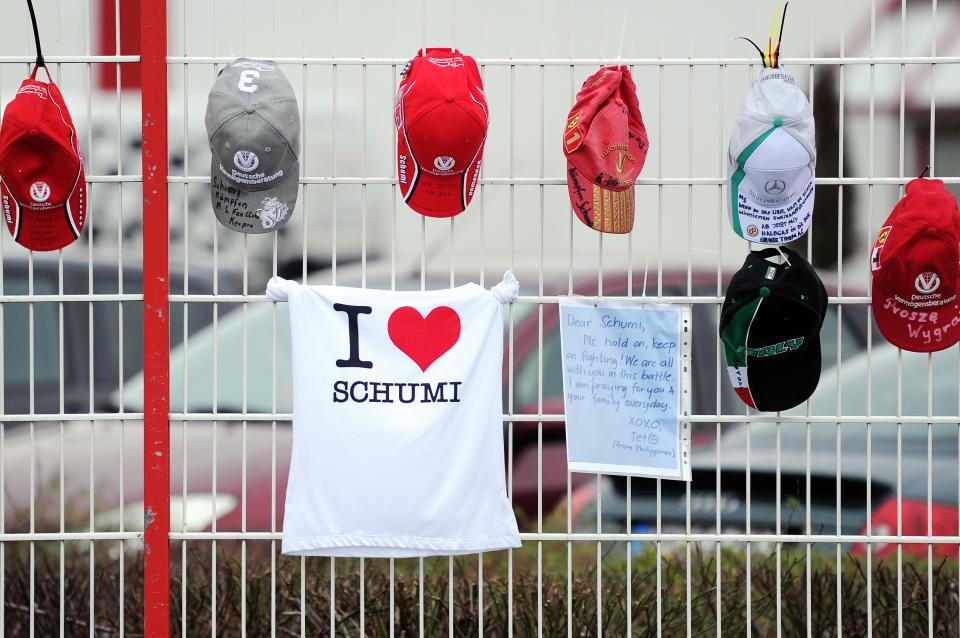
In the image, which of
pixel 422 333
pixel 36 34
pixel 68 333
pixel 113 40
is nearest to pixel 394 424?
pixel 422 333

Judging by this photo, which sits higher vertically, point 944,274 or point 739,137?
point 739,137

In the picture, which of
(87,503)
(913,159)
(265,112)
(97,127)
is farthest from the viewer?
(97,127)

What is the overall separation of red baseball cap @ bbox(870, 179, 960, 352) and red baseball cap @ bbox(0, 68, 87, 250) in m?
2.32

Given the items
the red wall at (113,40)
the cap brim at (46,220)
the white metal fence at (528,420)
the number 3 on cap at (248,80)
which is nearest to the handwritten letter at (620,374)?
the white metal fence at (528,420)

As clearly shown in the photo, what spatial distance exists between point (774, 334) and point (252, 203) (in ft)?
5.02

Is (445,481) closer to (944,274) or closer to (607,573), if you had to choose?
(607,573)

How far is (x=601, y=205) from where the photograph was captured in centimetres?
320

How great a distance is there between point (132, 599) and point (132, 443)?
5.21ft

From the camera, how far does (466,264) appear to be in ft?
18.2

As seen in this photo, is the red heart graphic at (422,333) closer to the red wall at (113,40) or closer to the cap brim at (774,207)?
the cap brim at (774,207)

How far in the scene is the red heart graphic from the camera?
327 cm

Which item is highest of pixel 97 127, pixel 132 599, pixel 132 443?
pixel 97 127

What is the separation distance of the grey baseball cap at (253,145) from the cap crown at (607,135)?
79 centimetres

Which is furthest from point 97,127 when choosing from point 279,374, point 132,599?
point 132,599
